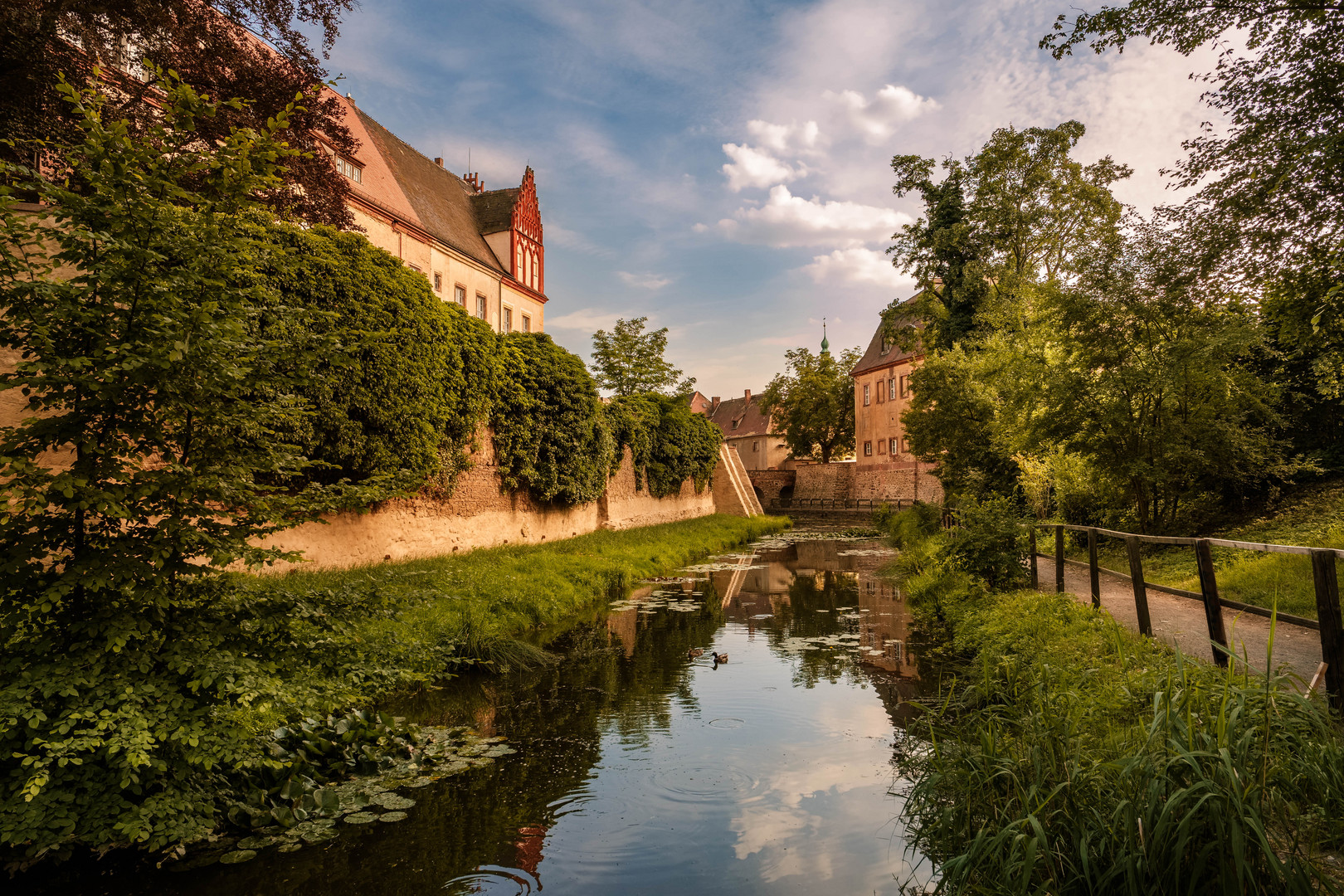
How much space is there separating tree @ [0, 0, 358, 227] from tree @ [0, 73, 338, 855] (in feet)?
16.0

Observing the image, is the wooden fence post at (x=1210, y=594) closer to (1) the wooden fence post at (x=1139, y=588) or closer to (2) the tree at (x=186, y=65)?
(1) the wooden fence post at (x=1139, y=588)

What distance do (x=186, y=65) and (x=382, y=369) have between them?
5101 millimetres

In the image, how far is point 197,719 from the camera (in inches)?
143

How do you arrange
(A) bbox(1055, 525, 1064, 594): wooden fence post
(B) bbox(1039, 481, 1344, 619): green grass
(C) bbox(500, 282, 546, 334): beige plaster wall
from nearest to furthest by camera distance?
(B) bbox(1039, 481, 1344, 619): green grass
(A) bbox(1055, 525, 1064, 594): wooden fence post
(C) bbox(500, 282, 546, 334): beige plaster wall

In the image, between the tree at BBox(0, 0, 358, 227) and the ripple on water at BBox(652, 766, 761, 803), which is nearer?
the ripple on water at BBox(652, 766, 761, 803)

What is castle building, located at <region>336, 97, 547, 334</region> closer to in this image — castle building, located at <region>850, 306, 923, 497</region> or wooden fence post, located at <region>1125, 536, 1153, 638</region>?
wooden fence post, located at <region>1125, 536, 1153, 638</region>

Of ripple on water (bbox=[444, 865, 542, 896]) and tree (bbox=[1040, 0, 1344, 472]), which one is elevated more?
tree (bbox=[1040, 0, 1344, 472])

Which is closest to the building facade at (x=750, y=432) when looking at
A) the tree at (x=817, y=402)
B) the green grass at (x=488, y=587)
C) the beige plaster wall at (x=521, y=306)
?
the tree at (x=817, y=402)

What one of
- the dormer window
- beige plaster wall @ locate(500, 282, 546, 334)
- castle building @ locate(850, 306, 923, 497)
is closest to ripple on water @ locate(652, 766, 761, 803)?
the dormer window

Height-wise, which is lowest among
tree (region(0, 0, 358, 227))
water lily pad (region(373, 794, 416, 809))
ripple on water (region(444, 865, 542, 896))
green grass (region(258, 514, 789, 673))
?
ripple on water (region(444, 865, 542, 896))

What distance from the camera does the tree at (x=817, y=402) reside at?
179ft

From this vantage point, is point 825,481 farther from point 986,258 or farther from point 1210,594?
point 1210,594

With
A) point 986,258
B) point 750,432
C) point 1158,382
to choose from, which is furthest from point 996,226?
point 750,432

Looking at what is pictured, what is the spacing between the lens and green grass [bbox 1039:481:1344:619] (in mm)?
8055
